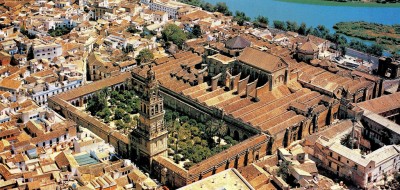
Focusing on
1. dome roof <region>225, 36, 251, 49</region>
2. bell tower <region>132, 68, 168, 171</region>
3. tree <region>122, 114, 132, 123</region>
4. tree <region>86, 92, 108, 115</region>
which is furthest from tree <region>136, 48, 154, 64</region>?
bell tower <region>132, 68, 168, 171</region>

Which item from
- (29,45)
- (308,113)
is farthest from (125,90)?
(308,113)

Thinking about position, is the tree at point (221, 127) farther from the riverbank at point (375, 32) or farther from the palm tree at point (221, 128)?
the riverbank at point (375, 32)

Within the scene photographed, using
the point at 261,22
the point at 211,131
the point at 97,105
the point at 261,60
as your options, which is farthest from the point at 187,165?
the point at 261,22

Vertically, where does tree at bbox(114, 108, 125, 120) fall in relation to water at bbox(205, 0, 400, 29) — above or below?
below

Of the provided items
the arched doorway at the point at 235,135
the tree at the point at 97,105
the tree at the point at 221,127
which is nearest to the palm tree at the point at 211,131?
the tree at the point at 221,127

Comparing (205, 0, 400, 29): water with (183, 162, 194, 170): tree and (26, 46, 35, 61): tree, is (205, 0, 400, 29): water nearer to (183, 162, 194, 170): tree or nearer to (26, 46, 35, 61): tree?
(26, 46, 35, 61): tree

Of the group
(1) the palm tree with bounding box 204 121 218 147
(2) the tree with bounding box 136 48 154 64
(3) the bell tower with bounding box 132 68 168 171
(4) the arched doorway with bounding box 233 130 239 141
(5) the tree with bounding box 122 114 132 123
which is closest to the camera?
(3) the bell tower with bounding box 132 68 168 171
